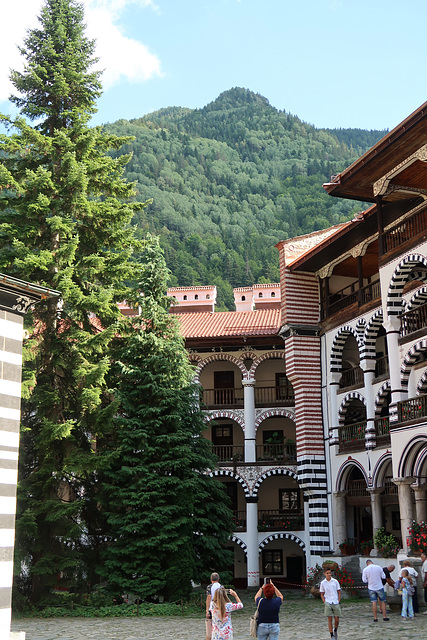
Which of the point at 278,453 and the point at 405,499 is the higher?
the point at 278,453

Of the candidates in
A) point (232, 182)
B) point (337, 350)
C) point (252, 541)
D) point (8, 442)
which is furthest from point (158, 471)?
point (232, 182)

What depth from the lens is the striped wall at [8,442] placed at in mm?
10164

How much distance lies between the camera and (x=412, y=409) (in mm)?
18953

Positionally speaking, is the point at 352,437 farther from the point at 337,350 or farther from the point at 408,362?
the point at 408,362

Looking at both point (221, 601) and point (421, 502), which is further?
point (421, 502)

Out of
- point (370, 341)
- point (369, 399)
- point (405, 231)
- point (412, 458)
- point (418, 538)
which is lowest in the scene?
point (418, 538)

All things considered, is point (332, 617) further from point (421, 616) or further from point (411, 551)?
point (411, 551)

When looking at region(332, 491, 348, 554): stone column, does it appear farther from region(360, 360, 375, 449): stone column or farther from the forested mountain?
the forested mountain

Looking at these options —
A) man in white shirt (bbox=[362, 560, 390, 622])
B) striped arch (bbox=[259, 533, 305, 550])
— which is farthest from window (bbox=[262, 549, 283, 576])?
man in white shirt (bbox=[362, 560, 390, 622])

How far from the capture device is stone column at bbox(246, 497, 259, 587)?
27.4 m

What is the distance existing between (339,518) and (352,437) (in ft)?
9.18

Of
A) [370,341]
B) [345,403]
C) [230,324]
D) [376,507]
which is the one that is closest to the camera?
[376,507]

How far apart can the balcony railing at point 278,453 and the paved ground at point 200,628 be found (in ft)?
31.8

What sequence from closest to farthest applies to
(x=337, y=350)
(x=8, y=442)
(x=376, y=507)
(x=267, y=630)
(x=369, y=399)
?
(x=267, y=630)
(x=8, y=442)
(x=376, y=507)
(x=369, y=399)
(x=337, y=350)
